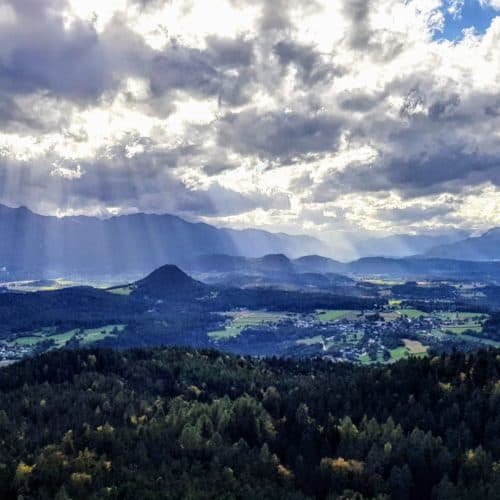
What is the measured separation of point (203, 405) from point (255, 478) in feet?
161

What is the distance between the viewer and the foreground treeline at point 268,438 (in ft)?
315

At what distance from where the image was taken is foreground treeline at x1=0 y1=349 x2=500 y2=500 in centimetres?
9606

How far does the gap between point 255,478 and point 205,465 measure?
40.1 feet

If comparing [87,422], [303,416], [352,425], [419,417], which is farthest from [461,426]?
[87,422]

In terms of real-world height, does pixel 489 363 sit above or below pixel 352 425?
above

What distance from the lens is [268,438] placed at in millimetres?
130125

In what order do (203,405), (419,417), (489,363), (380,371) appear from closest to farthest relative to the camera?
(419,417), (203,405), (489,363), (380,371)

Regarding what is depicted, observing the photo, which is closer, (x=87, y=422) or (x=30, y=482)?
(x=30, y=482)

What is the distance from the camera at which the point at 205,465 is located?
109 m

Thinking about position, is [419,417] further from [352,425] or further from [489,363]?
[489,363]

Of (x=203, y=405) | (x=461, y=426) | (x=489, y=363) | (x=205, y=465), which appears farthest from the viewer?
(x=489, y=363)

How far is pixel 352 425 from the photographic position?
431ft

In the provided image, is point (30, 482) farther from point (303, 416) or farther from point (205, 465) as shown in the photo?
point (303, 416)

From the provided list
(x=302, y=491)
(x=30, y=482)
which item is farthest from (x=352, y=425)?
(x=30, y=482)
